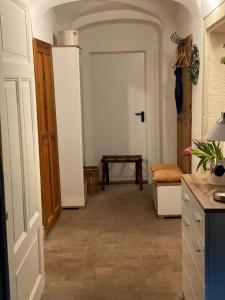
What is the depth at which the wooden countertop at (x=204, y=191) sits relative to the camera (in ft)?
6.91

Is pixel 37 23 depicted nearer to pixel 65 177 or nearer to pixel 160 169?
pixel 65 177

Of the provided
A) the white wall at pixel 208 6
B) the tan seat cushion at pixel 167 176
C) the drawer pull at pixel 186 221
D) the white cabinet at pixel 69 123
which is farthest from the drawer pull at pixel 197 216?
the white cabinet at pixel 69 123

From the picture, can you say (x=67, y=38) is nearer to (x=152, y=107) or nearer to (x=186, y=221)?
(x=152, y=107)

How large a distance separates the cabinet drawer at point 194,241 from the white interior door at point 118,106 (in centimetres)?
384

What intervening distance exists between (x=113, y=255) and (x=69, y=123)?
1928mm

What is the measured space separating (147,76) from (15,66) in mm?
4118

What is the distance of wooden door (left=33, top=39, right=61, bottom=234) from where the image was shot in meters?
4.19

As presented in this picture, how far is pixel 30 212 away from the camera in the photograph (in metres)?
2.75

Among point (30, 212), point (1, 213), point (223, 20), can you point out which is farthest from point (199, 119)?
point (1, 213)

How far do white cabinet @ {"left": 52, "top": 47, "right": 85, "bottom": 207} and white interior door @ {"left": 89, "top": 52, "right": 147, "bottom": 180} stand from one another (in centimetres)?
147

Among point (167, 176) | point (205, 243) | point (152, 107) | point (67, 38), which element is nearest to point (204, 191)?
point (205, 243)

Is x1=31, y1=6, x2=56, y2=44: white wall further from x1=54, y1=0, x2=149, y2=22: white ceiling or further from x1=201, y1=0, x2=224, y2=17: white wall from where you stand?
x1=201, y1=0, x2=224, y2=17: white wall

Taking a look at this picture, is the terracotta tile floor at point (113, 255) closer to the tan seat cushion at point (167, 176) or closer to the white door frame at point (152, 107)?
the tan seat cushion at point (167, 176)

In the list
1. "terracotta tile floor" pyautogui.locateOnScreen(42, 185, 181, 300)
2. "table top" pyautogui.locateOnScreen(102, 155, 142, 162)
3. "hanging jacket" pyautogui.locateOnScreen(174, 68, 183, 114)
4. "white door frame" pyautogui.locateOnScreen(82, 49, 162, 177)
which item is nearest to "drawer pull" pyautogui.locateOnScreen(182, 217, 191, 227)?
"terracotta tile floor" pyautogui.locateOnScreen(42, 185, 181, 300)
